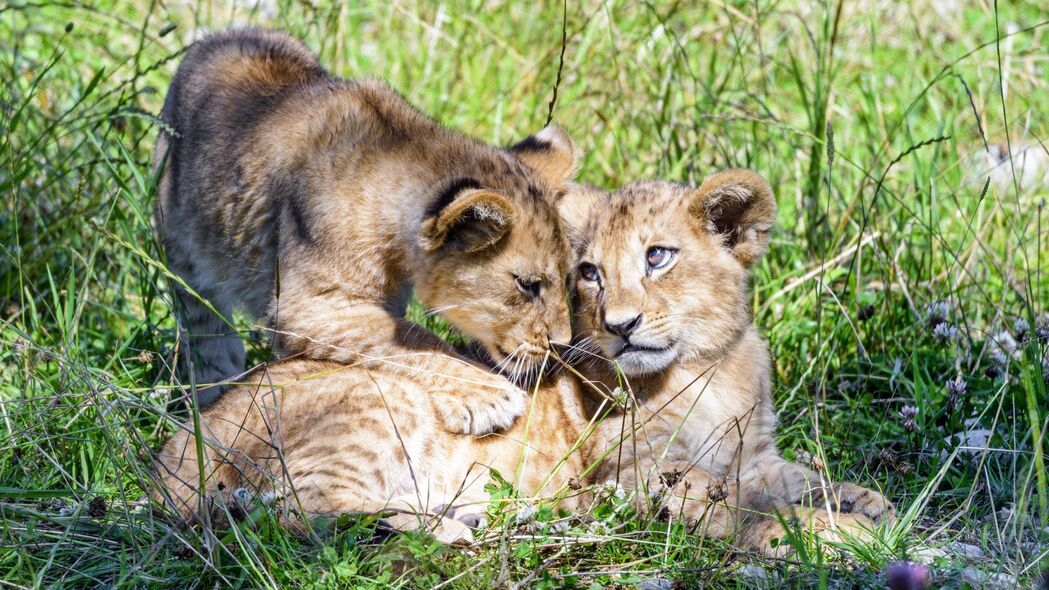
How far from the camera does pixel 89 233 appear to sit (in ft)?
20.6

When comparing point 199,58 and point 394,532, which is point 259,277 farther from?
point 394,532

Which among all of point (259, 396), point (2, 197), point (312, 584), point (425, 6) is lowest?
point (312, 584)

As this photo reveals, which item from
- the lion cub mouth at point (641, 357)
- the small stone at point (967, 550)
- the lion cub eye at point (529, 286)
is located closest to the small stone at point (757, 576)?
the small stone at point (967, 550)

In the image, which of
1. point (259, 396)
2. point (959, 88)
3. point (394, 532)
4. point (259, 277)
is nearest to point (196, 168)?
point (259, 277)

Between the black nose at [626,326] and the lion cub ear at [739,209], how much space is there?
21.1 inches

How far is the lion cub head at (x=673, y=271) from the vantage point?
4.42 m

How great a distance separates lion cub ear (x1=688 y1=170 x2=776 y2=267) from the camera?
14.5 feet

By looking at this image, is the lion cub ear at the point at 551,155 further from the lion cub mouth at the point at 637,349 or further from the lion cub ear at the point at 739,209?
the lion cub mouth at the point at 637,349

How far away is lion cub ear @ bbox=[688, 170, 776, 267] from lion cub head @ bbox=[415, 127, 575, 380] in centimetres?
64

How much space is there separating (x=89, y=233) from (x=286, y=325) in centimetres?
194

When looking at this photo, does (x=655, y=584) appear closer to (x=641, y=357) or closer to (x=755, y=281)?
(x=641, y=357)

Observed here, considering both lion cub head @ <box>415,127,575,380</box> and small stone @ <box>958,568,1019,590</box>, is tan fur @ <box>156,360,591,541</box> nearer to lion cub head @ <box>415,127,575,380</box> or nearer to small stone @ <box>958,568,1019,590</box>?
lion cub head @ <box>415,127,575,380</box>

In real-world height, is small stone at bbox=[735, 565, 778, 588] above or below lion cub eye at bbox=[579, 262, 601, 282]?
below

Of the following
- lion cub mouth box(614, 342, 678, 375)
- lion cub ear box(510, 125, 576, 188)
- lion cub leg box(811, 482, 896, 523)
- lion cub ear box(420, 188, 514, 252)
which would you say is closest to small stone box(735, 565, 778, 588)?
lion cub leg box(811, 482, 896, 523)
